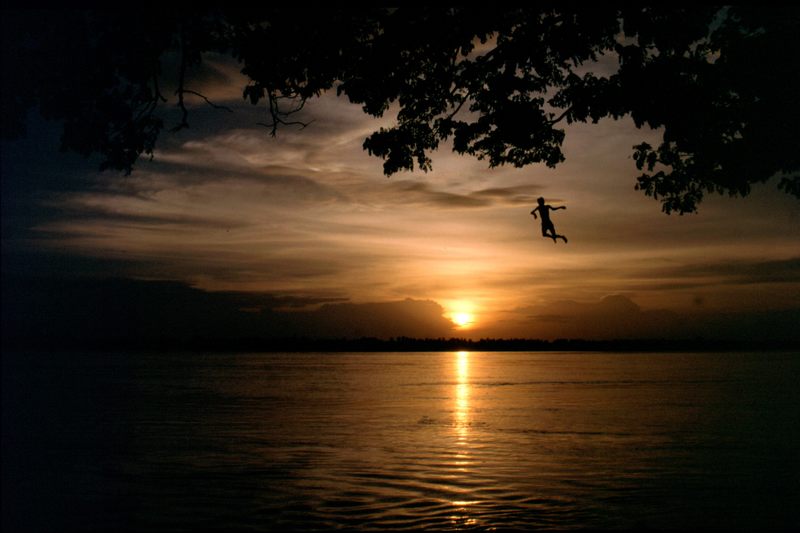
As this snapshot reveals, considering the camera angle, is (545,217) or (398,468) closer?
(545,217)

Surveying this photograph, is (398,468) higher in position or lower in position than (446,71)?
lower

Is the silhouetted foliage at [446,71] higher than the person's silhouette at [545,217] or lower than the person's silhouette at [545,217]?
higher

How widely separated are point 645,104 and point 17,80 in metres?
10.8

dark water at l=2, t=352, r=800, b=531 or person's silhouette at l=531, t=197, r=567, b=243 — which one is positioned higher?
person's silhouette at l=531, t=197, r=567, b=243

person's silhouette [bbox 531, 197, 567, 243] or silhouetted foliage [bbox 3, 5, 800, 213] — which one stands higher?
silhouetted foliage [bbox 3, 5, 800, 213]

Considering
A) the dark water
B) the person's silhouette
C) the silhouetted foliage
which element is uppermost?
the silhouetted foliage

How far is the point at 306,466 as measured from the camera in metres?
20.1

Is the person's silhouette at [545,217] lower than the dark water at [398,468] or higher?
higher

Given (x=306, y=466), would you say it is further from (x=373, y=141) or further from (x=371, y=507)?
(x=373, y=141)

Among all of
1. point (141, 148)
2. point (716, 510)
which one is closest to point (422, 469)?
point (716, 510)

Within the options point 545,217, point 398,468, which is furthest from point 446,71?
point 398,468

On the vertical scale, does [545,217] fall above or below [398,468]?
above

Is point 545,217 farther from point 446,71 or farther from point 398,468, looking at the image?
point 398,468

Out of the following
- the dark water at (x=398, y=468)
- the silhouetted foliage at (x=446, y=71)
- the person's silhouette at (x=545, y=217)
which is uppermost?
the silhouetted foliage at (x=446, y=71)
